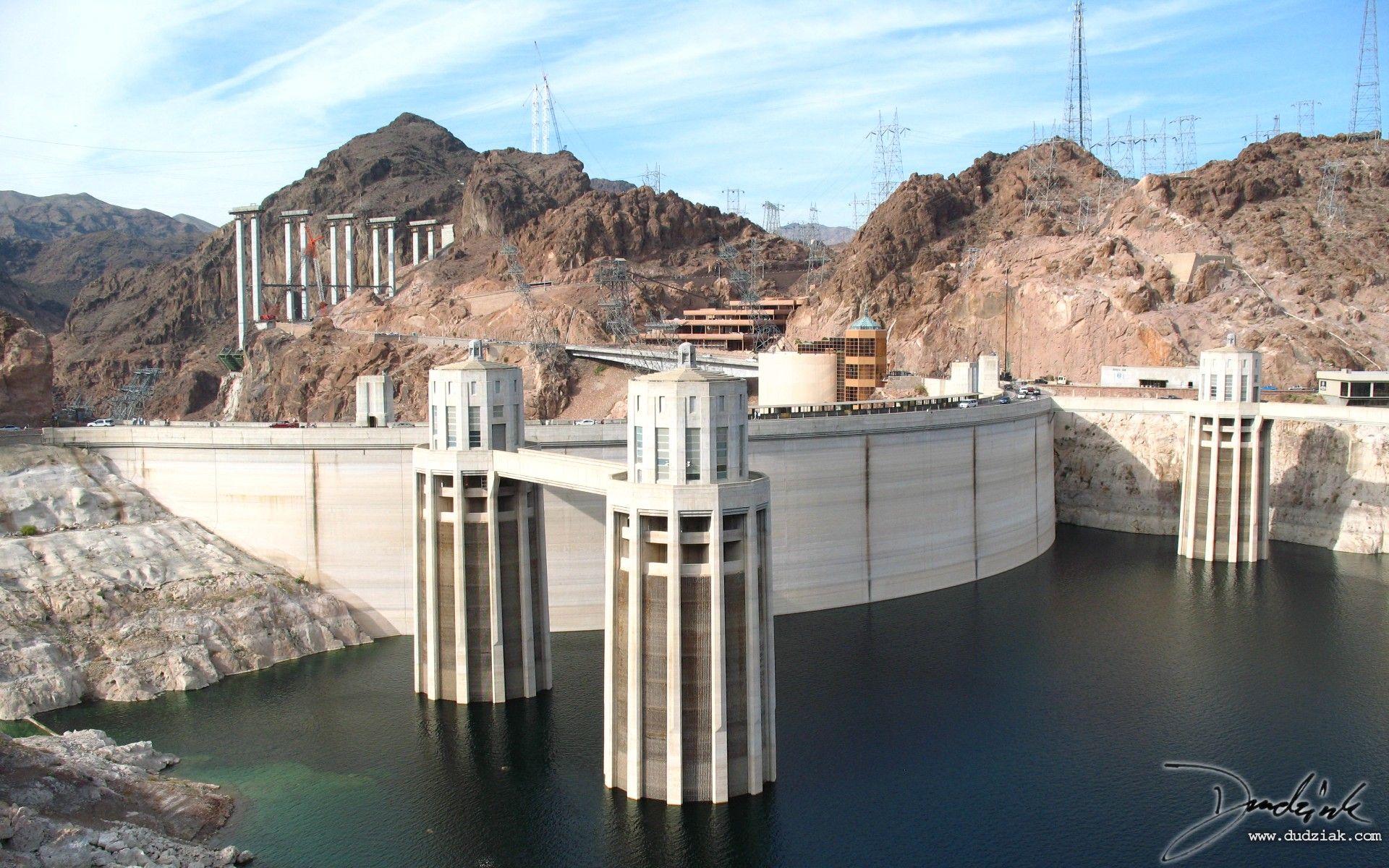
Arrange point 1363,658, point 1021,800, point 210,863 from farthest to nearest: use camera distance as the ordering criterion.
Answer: point 1363,658 → point 1021,800 → point 210,863

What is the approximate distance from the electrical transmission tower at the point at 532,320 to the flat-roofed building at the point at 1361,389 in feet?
245

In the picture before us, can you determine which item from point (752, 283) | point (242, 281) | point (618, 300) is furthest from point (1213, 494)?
point (242, 281)

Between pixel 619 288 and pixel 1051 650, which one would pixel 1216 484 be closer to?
pixel 1051 650

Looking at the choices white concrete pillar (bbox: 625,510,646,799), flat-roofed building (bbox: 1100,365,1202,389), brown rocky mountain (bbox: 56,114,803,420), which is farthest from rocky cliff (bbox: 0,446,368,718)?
flat-roofed building (bbox: 1100,365,1202,389)

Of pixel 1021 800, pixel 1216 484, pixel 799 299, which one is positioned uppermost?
pixel 799 299

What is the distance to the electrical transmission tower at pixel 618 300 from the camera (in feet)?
447

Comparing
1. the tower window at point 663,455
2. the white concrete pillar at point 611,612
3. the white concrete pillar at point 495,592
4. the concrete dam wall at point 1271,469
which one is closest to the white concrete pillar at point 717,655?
the tower window at point 663,455

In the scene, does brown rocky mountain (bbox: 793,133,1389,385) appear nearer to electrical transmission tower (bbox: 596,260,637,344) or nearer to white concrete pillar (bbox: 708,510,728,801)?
electrical transmission tower (bbox: 596,260,637,344)

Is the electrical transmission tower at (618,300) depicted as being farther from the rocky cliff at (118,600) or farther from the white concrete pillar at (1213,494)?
the rocky cliff at (118,600)

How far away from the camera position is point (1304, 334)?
99.8 meters

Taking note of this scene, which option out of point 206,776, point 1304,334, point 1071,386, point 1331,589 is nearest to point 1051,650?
point 1331,589

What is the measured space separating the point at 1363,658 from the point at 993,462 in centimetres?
2332

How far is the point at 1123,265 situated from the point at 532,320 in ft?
216

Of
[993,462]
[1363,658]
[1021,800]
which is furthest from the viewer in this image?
[993,462]
